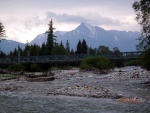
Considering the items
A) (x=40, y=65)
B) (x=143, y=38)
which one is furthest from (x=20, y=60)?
(x=143, y=38)

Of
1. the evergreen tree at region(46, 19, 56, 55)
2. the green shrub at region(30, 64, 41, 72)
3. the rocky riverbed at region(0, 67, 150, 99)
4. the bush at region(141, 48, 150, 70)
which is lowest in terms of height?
the rocky riverbed at region(0, 67, 150, 99)

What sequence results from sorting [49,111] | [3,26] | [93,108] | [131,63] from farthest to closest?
[131,63]
[3,26]
[93,108]
[49,111]

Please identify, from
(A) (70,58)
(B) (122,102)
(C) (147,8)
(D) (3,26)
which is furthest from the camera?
(D) (3,26)

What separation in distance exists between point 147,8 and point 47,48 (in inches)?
2654

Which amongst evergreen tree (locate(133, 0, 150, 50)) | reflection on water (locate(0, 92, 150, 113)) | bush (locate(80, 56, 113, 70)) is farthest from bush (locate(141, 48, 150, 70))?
bush (locate(80, 56, 113, 70))

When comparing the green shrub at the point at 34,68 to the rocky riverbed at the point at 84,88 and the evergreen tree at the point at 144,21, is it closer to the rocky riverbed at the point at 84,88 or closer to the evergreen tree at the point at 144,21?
the rocky riverbed at the point at 84,88

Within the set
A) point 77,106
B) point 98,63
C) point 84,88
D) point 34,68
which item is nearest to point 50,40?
point 34,68

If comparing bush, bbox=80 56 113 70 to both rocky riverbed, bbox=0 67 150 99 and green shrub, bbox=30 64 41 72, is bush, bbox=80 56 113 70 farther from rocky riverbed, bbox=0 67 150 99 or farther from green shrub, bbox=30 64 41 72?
rocky riverbed, bbox=0 67 150 99

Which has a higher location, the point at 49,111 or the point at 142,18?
the point at 142,18

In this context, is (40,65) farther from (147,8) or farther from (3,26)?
(147,8)

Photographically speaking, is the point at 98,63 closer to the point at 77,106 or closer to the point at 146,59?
the point at 146,59

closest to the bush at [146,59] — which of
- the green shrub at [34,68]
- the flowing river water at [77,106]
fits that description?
the flowing river water at [77,106]

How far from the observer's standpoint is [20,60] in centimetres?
7956

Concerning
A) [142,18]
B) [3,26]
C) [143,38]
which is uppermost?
[3,26]
